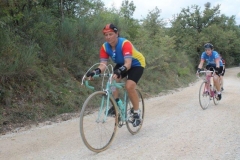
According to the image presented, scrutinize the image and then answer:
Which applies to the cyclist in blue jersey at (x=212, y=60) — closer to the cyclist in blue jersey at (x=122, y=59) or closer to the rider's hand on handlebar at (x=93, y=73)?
the cyclist in blue jersey at (x=122, y=59)

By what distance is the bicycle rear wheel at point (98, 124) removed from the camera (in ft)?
15.2

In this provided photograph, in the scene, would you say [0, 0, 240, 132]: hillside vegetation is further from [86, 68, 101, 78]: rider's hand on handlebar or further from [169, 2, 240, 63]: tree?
[169, 2, 240, 63]: tree

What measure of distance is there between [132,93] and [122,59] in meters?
0.74

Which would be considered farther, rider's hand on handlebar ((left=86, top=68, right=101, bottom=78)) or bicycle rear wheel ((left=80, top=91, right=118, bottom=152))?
rider's hand on handlebar ((left=86, top=68, right=101, bottom=78))

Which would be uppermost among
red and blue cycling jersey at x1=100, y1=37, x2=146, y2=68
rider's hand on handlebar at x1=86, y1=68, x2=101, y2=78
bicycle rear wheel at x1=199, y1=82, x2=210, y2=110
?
red and blue cycling jersey at x1=100, y1=37, x2=146, y2=68

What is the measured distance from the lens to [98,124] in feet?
16.3

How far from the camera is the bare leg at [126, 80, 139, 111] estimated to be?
5473mm

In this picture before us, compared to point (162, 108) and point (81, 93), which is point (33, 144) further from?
point (162, 108)

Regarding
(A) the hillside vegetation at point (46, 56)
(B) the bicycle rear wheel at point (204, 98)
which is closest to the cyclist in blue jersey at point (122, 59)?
(A) the hillside vegetation at point (46, 56)

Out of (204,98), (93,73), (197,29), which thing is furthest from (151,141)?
(197,29)

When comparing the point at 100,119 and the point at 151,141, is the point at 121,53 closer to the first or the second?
the point at 100,119

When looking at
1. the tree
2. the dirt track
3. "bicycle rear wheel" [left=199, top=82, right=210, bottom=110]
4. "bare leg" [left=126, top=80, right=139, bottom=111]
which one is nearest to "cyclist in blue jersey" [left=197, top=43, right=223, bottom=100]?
"bicycle rear wheel" [left=199, top=82, right=210, bottom=110]

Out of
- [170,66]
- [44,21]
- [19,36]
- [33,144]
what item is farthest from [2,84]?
[170,66]

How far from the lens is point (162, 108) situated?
942 centimetres
